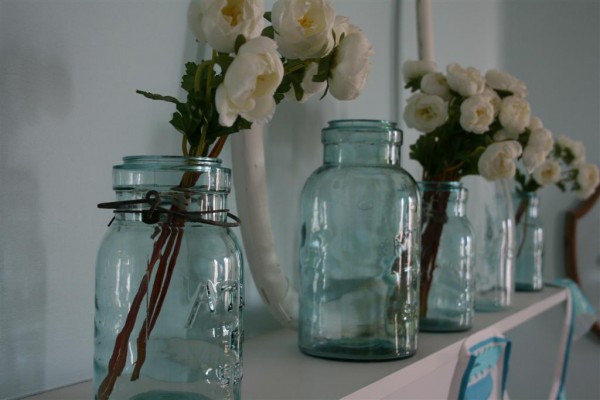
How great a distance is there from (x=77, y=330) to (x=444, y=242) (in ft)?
1.41

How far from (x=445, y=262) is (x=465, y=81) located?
20 centimetres

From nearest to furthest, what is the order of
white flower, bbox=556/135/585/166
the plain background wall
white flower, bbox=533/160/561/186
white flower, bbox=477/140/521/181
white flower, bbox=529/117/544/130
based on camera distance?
the plain background wall, white flower, bbox=477/140/521/181, white flower, bbox=529/117/544/130, white flower, bbox=533/160/561/186, white flower, bbox=556/135/585/166

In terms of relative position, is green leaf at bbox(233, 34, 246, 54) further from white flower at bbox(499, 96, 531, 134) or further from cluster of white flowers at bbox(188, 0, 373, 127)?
white flower at bbox(499, 96, 531, 134)

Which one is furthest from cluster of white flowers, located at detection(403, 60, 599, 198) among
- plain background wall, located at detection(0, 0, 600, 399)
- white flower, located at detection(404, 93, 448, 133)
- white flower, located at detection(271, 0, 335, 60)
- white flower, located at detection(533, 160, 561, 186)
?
white flower, located at detection(271, 0, 335, 60)

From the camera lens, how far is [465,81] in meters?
0.78

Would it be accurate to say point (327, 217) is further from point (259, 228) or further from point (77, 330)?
point (77, 330)

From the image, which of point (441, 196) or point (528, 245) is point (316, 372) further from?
point (528, 245)

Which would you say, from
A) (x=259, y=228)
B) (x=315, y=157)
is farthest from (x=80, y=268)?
(x=315, y=157)

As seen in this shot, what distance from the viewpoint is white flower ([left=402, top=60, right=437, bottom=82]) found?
840 millimetres

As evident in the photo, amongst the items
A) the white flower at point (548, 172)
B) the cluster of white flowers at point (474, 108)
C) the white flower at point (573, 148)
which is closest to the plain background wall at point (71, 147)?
the cluster of white flowers at point (474, 108)

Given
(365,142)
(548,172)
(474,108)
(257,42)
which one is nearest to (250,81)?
(257,42)

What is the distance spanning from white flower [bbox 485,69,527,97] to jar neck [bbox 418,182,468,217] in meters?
0.13

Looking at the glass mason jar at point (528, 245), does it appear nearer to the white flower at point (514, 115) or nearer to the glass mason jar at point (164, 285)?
the white flower at point (514, 115)

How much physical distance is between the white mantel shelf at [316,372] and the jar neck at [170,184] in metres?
0.15
